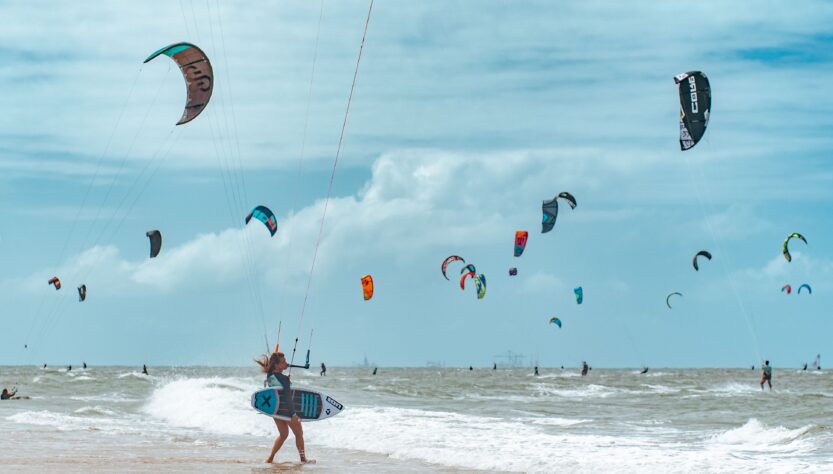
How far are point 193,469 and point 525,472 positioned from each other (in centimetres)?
385

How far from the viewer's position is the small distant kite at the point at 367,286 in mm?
34531

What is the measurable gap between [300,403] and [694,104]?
881 centimetres

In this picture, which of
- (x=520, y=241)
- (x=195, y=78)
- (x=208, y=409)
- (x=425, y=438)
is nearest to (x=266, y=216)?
(x=208, y=409)

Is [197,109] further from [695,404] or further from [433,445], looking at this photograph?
[695,404]

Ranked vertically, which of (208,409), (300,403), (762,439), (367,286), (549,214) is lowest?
(208,409)

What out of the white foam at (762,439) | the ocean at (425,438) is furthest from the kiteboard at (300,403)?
the white foam at (762,439)

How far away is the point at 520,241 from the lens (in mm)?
Answer: 39188

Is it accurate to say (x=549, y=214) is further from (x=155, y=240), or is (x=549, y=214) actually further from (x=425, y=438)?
(x=425, y=438)

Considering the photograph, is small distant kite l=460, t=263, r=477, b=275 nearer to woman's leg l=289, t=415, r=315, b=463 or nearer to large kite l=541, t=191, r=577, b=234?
large kite l=541, t=191, r=577, b=234

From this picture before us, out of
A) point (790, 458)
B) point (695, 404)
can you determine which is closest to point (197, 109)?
point (790, 458)

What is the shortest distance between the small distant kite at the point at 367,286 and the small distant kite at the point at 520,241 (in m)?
5.96

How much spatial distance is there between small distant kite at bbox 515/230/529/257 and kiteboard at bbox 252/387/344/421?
2564 cm

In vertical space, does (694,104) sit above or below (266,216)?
above

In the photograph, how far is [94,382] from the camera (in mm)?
41656
